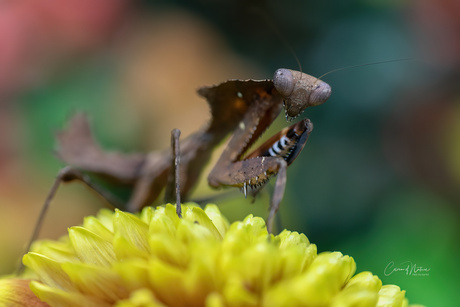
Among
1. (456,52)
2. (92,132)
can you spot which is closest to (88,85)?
(92,132)

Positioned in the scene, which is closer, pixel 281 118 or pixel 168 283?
pixel 168 283

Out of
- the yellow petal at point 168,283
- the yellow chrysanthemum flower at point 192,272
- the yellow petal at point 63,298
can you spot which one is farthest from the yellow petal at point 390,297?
the yellow petal at point 63,298

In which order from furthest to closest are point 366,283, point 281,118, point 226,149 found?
point 281,118 → point 226,149 → point 366,283

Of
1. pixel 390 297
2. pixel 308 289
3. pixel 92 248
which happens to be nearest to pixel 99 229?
pixel 92 248

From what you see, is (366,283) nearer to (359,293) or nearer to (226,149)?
(359,293)

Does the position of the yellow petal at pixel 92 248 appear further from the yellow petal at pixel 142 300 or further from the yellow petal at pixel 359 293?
the yellow petal at pixel 359 293

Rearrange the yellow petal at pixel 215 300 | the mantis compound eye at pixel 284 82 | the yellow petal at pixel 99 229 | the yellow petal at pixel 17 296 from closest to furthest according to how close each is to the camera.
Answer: the yellow petal at pixel 215 300, the yellow petal at pixel 17 296, the yellow petal at pixel 99 229, the mantis compound eye at pixel 284 82

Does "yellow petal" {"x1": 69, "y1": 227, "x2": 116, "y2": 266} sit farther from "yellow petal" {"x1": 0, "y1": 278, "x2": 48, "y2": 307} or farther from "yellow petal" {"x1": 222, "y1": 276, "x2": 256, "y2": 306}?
"yellow petal" {"x1": 222, "y1": 276, "x2": 256, "y2": 306}

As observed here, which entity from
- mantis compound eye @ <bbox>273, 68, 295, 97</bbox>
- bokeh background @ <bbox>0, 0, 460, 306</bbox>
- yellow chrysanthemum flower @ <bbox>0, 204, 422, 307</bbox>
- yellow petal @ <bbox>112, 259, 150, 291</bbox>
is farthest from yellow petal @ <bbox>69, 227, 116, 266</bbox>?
bokeh background @ <bbox>0, 0, 460, 306</bbox>
